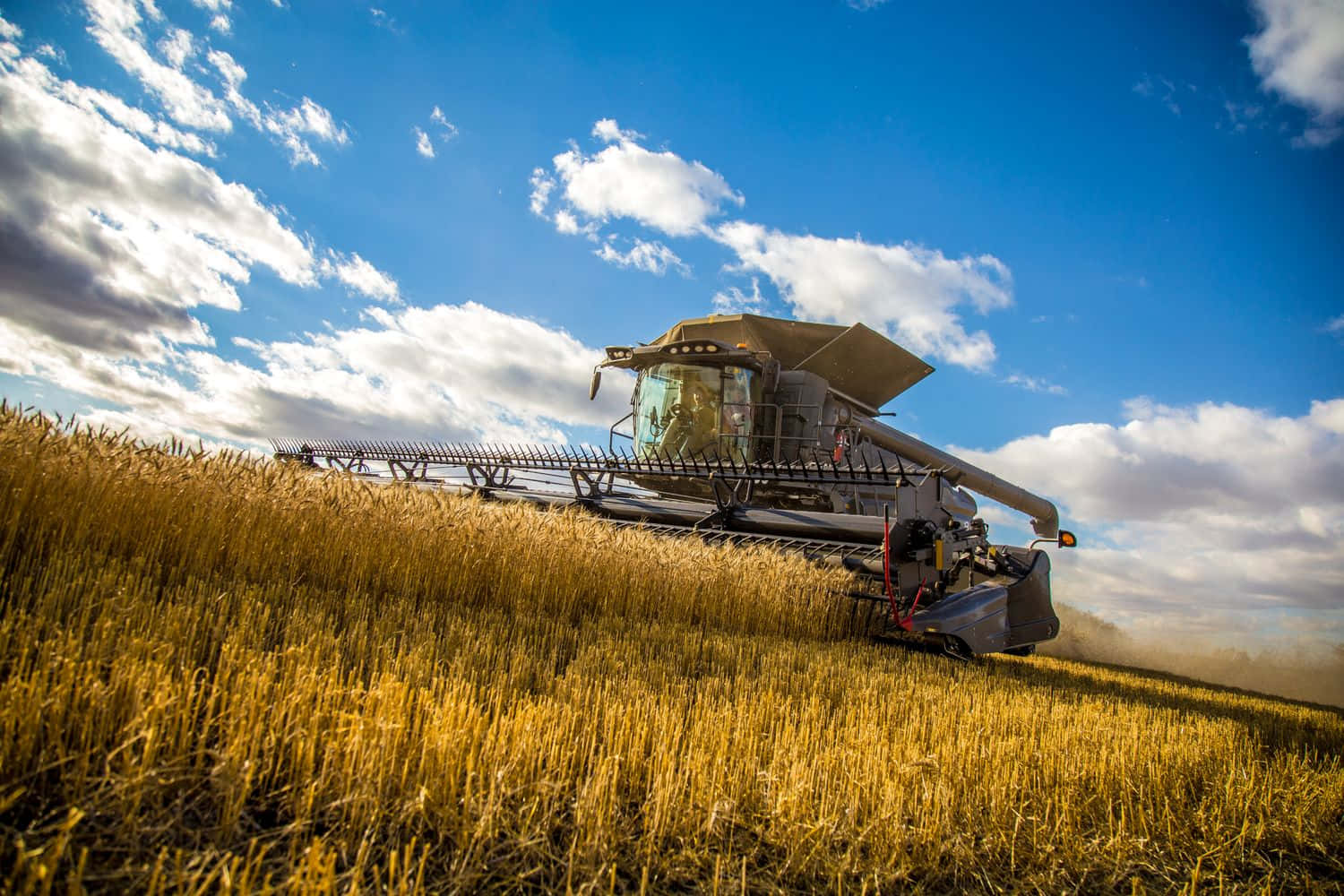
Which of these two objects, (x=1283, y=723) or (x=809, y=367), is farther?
(x=809, y=367)

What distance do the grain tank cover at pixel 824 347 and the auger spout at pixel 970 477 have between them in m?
0.75

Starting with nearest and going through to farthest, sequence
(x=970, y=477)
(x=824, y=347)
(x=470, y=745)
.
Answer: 1. (x=470, y=745)
2. (x=824, y=347)
3. (x=970, y=477)

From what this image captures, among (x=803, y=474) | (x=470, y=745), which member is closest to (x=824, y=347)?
(x=803, y=474)

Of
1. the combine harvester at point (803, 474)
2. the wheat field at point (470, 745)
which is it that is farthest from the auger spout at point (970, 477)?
the wheat field at point (470, 745)

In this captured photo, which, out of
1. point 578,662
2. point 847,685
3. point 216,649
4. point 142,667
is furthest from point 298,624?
point 847,685

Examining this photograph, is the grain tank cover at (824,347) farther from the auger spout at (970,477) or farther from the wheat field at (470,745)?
the wheat field at (470,745)

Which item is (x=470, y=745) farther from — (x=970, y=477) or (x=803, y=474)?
(x=970, y=477)

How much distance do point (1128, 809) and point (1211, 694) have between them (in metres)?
6.09

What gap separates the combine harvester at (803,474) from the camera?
5918 mm

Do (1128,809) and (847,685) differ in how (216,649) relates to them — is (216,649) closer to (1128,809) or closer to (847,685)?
(847,685)

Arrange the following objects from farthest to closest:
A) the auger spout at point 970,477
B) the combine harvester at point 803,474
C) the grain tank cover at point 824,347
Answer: the auger spout at point 970,477 < the grain tank cover at point 824,347 < the combine harvester at point 803,474

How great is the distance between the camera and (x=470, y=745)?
6.34 ft

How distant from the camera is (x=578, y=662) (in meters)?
3.29

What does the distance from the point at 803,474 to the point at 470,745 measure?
538cm
